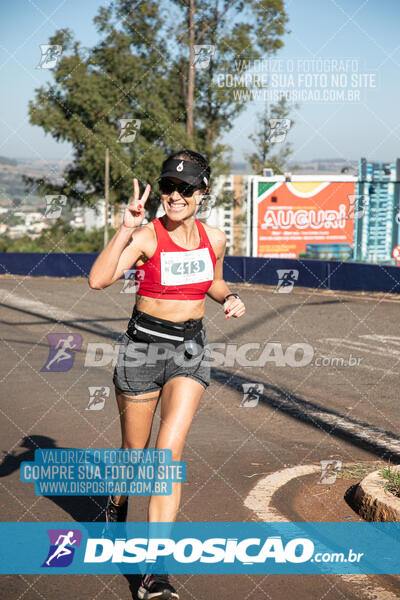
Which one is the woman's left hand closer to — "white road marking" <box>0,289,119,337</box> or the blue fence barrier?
"white road marking" <box>0,289,119,337</box>

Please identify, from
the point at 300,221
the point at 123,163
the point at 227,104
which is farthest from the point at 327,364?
the point at 227,104

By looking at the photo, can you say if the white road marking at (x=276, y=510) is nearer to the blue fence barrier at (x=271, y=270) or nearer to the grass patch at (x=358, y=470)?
the grass patch at (x=358, y=470)

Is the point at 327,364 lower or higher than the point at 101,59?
lower

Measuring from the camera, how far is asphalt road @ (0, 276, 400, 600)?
3871mm

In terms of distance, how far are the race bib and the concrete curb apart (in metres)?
1.79

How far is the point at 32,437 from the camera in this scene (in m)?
6.55

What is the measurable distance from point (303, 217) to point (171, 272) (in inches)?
1073

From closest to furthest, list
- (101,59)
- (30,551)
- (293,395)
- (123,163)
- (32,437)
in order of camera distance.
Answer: (30,551), (32,437), (293,395), (123,163), (101,59)

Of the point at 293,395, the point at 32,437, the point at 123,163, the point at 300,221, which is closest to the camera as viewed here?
the point at 32,437

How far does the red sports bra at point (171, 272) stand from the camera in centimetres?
381

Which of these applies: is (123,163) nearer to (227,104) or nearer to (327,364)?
(227,104)

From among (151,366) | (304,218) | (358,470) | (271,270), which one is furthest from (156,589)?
(304,218)

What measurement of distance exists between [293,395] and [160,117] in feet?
113

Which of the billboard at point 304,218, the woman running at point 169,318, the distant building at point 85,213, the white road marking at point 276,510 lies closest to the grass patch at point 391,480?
the white road marking at point 276,510
